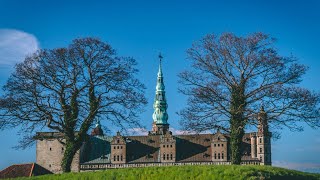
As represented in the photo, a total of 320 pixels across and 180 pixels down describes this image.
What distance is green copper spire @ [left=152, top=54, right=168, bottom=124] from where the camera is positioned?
129125 mm

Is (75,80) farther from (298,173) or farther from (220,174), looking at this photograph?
(298,173)

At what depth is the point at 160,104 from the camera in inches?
5167

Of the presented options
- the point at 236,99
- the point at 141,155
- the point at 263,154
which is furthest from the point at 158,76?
the point at 236,99

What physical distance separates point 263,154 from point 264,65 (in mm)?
69248

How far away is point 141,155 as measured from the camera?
353 ft

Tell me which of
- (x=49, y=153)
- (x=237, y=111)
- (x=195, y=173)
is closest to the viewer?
(x=195, y=173)

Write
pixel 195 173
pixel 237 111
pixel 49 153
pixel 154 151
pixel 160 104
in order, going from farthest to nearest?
1. pixel 160 104
2. pixel 154 151
3. pixel 49 153
4. pixel 237 111
5. pixel 195 173

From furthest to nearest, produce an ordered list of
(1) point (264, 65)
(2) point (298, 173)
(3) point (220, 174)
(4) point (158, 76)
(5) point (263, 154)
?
(4) point (158, 76), (5) point (263, 154), (1) point (264, 65), (2) point (298, 173), (3) point (220, 174)

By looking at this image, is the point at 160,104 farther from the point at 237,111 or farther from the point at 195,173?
the point at 195,173

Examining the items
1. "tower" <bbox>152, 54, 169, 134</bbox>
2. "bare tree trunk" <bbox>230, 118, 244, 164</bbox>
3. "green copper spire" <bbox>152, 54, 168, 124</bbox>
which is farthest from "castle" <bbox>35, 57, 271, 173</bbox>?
"bare tree trunk" <bbox>230, 118, 244, 164</bbox>

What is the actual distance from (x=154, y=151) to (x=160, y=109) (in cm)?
2548

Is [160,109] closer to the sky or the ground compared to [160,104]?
closer to the ground

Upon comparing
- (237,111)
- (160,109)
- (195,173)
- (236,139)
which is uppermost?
(160,109)

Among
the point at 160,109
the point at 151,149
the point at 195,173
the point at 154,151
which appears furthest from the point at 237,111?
the point at 160,109
